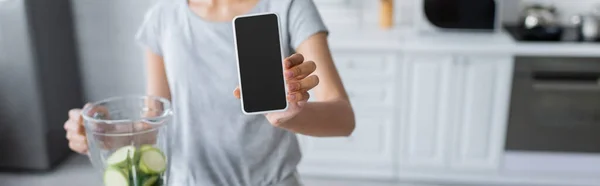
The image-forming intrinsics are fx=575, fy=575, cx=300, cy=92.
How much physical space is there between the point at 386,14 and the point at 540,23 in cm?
65

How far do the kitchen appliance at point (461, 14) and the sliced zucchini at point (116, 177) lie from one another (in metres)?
1.81

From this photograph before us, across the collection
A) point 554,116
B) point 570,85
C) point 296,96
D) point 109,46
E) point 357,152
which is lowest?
point 357,152

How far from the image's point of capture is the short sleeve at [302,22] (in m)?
0.81

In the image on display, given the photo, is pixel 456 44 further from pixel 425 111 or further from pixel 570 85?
pixel 570 85

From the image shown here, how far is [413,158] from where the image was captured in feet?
7.86

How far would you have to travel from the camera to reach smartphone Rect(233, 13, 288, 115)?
2.05 feet

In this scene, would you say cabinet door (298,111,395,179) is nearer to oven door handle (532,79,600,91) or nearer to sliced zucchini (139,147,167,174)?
oven door handle (532,79,600,91)

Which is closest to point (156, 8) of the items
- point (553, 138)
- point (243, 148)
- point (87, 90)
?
point (243, 148)

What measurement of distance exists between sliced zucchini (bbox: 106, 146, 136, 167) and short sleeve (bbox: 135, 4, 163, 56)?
226mm

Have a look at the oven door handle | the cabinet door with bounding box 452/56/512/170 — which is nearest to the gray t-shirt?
the cabinet door with bounding box 452/56/512/170

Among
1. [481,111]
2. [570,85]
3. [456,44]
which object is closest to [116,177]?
[456,44]

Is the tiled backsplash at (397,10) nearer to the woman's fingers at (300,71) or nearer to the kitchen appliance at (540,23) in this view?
the kitchen appliance at (540,23)

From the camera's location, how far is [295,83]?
0.64 metres

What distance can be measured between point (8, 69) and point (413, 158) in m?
1.72
